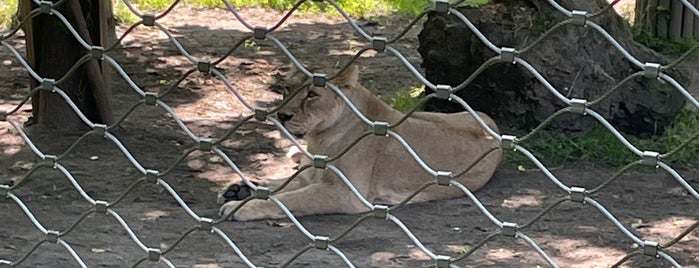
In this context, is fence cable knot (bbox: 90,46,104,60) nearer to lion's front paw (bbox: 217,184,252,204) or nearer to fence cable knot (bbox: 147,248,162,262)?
fence cable knot (bbox: 147,248,162,262)

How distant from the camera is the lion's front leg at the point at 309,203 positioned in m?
4.73

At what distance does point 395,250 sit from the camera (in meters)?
4.36

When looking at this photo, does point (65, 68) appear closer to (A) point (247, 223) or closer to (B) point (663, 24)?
(A) point (247, 223)

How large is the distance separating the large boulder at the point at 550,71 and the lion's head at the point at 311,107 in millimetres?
1146

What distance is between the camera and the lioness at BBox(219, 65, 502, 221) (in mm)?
4805

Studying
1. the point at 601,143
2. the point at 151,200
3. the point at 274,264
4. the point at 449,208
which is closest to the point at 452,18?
the point at 601,143

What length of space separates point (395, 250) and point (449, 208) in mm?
668

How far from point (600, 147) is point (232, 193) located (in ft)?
5.86

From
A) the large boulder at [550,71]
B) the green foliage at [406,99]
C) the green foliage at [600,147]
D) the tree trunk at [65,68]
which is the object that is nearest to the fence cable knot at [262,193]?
the green foliage at [600,147]

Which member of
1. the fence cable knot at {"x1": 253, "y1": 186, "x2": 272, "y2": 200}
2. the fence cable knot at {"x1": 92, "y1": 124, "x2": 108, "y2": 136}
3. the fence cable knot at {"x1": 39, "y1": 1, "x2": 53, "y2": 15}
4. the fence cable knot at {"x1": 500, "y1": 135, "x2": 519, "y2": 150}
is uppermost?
the fence cable knot at {"x1": 39, "y1": 1, "x2": 53, "y2": 15}

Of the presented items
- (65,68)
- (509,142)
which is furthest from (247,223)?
(509,142)

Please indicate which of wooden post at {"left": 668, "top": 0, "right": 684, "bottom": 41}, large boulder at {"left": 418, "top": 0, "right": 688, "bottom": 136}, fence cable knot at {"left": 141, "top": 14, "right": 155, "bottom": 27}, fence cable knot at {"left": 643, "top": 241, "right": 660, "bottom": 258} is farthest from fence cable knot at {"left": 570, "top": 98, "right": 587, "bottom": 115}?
wooden post at {"left": 668, "top": 0, "right": 684, "bottom": 41}

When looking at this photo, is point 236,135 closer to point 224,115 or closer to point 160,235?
point 224,115

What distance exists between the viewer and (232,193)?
491 centimetres
